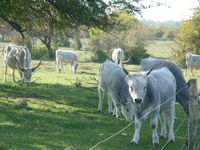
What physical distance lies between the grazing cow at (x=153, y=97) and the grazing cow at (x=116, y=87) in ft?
7.11

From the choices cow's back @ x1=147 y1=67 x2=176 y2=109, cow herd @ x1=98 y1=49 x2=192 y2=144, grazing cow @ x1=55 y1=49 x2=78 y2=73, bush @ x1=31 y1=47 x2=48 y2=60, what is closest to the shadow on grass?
cow herd @ x1=98 y1=49 x2=192 y2=144

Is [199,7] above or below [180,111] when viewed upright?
above

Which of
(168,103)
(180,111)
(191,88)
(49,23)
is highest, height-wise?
(49,23)

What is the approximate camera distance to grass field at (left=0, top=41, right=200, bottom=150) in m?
11.2

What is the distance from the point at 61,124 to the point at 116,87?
253cm

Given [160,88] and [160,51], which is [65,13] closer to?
[160,88]

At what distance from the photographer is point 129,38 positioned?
230 feet

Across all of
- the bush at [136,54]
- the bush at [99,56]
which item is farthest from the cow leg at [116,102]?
the bush at [99,56]

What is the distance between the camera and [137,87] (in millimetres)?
10977

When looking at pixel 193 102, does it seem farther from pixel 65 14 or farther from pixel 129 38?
pixel 129 38

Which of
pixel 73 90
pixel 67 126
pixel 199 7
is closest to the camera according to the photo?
pixel 67 126

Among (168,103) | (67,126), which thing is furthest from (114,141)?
(67,126)

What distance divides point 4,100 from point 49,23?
447 centimetres

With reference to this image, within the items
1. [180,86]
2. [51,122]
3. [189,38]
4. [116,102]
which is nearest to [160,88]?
[180,86]
